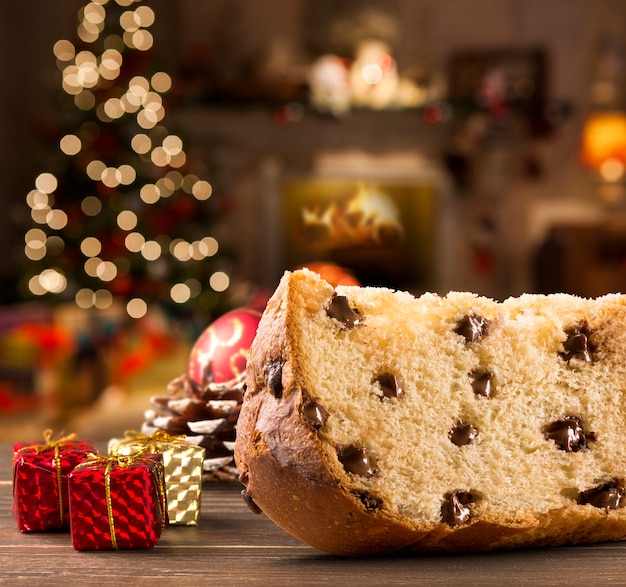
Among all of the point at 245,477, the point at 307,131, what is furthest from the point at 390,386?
the point at 307,131

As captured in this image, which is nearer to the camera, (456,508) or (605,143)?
(456,508)

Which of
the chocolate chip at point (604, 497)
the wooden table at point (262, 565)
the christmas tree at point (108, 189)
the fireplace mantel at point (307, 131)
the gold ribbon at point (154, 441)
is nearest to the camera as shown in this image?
the wooden table at point (262, 565)

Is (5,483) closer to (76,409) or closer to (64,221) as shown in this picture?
(76,409)

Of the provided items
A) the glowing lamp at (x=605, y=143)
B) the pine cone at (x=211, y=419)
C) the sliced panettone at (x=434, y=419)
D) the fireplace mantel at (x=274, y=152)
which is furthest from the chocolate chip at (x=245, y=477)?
the glowing lamp at (x=605, y=143)

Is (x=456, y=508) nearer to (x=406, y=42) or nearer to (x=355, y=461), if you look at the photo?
(x=355, y=461)

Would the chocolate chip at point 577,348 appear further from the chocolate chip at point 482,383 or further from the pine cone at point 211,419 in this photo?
the pine cone at point 211,419

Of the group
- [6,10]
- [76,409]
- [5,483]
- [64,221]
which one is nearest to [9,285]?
[64,221]

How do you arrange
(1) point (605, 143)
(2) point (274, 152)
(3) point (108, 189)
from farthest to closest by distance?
(2) point (274, 152) < (1) point (605, 143) < (3) point (108, 189)
